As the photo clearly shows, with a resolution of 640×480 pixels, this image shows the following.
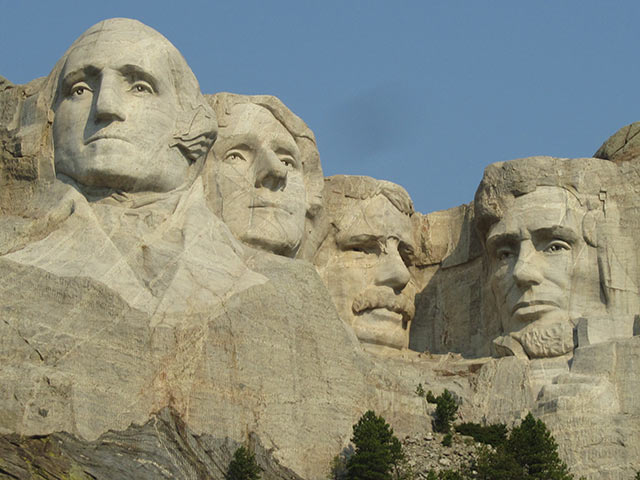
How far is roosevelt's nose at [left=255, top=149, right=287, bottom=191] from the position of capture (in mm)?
28938

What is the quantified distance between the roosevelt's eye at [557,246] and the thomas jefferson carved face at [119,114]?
18.1 feet

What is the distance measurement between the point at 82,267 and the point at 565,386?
667 centimetres

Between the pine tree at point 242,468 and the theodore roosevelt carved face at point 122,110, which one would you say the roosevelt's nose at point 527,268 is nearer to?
the theodore roosevelt carved face at point 122,110

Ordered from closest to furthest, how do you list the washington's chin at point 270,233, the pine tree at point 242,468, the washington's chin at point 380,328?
the pine tree at point 242,468 → the washington's chin at point 270,233 → the washington's chin at point 380,328

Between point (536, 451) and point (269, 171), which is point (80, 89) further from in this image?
point (536, 451)

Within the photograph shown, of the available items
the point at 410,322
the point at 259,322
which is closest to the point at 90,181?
the point at 259,322

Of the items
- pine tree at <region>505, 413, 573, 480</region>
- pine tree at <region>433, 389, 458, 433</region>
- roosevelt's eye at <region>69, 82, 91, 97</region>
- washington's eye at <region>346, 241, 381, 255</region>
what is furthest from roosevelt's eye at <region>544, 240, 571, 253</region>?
roosevelt's eye at <region>69, 82, 91, 97</region>

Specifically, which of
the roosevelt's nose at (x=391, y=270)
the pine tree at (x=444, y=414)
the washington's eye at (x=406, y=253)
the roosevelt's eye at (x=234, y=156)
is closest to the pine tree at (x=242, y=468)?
the pine tree at (x=444, y=414)

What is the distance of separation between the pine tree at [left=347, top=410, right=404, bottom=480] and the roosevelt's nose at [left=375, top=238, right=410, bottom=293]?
5118mm

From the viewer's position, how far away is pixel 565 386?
27.7m

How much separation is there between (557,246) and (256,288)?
5326 mm

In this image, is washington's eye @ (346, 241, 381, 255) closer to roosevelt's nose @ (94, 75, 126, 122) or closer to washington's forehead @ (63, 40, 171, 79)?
washington's forehead @ (63, 40, 171, 79)

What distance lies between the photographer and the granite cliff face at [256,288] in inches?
969

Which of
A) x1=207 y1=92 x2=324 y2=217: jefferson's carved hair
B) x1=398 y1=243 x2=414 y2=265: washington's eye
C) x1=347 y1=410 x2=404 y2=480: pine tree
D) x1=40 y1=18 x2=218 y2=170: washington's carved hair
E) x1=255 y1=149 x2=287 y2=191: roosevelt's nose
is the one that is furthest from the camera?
x1=398 y1=243 x2=414 y2=265: washington's eye
